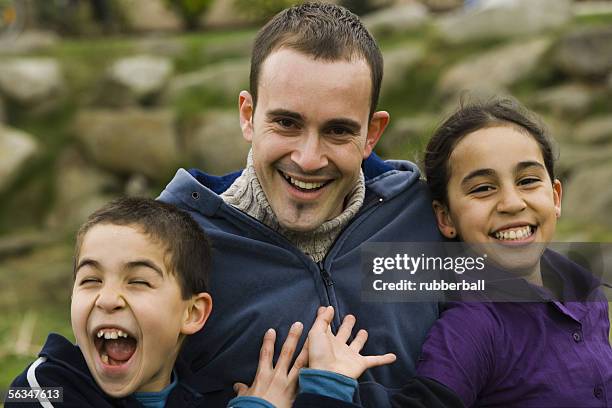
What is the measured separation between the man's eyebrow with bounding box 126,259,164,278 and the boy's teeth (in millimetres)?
865

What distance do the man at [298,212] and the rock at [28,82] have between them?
27.7ft

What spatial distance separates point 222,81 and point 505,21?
297 centimetres

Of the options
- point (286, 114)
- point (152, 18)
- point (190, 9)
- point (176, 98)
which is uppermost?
point (152, 18)

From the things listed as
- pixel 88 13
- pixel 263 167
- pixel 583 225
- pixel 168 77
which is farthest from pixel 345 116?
pixel 88 13

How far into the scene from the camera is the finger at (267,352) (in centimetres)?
236

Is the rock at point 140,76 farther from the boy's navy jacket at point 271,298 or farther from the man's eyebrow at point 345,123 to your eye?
the man's eyebrow at point 345,123

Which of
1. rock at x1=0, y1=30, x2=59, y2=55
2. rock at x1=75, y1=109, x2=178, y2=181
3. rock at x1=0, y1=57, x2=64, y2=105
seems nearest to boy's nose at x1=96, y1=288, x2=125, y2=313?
rock at x1=75, y1=109, x2=178, y2=181

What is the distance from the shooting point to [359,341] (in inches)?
93.6

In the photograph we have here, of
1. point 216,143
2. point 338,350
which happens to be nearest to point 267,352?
point 338,350

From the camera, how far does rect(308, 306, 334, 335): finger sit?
2347 mm

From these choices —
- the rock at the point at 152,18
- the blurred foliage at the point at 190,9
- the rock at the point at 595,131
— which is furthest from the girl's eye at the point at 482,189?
the rock at the point at 152,18

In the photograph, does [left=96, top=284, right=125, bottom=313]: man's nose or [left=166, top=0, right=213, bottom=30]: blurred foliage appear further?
[left=166, top=0, right=213, bottom=30]: blurred foliage

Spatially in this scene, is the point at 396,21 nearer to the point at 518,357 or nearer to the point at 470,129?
the point at 470,129

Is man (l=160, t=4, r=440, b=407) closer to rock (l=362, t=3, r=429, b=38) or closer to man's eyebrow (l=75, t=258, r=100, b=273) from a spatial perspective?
man's eyebrow (l=75, t=258, r=100, b=273)
